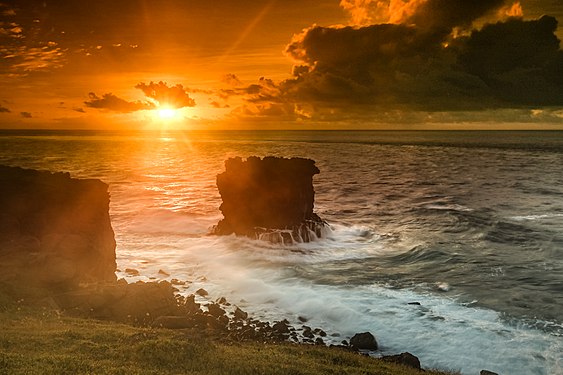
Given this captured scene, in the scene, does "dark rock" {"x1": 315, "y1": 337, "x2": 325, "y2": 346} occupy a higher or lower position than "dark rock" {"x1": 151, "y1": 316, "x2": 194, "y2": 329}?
lower

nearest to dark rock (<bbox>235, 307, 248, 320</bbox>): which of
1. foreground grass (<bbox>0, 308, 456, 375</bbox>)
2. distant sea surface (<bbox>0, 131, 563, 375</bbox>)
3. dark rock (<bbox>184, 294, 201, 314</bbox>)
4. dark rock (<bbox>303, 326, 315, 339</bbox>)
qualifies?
distant sea surface (<bbox>0, 131, 563, 375</bbox>)

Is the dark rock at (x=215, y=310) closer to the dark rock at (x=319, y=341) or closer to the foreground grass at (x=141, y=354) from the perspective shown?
the foreground grass at (x=141, y=354)

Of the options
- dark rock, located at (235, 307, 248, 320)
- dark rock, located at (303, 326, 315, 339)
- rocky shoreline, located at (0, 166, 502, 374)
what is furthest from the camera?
dark rock, located at (235, 307, 248, 320)

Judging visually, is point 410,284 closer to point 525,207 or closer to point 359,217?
point 359,217

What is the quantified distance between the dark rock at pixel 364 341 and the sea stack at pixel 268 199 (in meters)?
22.8

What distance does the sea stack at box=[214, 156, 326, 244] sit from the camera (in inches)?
1914

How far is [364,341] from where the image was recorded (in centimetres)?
2444

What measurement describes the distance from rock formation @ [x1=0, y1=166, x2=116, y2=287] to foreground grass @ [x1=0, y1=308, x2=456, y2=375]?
15.4ft

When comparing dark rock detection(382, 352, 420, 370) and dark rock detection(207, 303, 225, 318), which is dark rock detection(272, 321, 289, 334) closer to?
dark rock detection(207, 303, 225, 318)

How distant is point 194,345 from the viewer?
820 inches

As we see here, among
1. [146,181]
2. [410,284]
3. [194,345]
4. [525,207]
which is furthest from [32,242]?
[146,181]

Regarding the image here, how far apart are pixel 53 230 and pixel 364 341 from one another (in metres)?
18.6

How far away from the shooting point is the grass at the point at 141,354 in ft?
58.4

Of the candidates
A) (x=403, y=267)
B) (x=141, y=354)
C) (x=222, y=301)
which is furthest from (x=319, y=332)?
(x=403, y=267)
